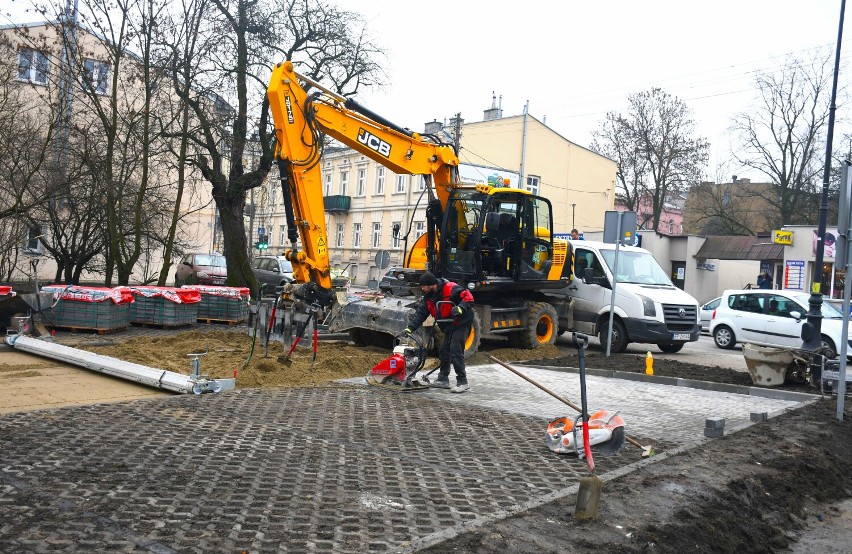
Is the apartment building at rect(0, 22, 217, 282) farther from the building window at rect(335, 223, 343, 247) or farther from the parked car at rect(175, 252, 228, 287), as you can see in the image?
the building window at rect(335, 223, 343, 247)

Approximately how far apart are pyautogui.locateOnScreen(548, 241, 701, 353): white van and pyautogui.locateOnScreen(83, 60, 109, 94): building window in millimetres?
12110

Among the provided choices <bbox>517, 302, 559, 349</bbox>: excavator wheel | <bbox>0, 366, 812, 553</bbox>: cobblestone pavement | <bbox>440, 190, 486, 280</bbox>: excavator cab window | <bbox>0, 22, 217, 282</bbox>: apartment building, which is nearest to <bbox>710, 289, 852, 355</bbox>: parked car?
<bbox>517, 302, 559, 349</bbox>: excavator wheel

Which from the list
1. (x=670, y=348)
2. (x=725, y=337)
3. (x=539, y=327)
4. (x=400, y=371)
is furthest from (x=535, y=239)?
(x=725, y=337)

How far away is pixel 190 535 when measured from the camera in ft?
15.1

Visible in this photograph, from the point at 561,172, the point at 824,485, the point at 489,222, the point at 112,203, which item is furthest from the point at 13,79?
the point at 561,172

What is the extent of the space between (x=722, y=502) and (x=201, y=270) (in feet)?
94.8

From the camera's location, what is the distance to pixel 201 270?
32281 millimetres

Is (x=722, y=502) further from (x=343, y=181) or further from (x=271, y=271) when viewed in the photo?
(x=343, y=181)

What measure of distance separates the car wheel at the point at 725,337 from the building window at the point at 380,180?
108ft

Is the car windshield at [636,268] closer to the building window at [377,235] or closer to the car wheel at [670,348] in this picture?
the car wheel at [670,348]

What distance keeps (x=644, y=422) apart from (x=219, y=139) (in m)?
18.1

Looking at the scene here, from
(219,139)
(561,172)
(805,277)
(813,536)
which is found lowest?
(813,536)

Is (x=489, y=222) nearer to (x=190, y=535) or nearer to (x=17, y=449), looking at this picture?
(x=17, y=449)

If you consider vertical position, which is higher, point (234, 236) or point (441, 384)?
point (234, 236)
